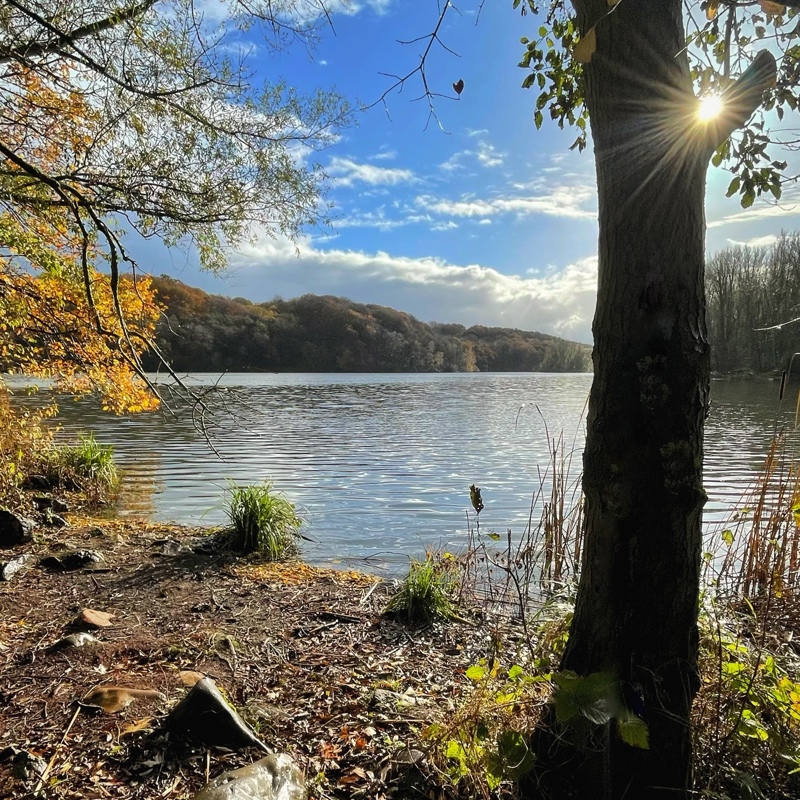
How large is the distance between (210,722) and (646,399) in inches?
91.5

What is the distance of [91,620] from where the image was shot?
3959 mm

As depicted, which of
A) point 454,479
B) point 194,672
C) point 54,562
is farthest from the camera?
point 454,479

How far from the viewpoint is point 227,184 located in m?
6.02

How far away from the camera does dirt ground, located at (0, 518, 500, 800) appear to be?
2322 mm

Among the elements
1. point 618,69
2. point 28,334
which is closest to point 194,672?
point 618,69

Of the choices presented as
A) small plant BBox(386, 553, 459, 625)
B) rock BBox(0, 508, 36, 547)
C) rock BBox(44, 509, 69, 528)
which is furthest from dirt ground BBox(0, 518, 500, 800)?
rock BBox(44, 509, 69, 528)

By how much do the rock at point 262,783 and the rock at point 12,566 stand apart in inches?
157

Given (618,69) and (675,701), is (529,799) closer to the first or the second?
(675,701)

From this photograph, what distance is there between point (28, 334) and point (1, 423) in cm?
207

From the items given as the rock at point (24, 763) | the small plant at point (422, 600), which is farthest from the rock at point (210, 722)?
the small plant at point (422, 600)

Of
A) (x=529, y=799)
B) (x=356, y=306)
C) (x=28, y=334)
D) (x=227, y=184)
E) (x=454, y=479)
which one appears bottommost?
(x=454, y=479)

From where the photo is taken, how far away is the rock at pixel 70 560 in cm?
545

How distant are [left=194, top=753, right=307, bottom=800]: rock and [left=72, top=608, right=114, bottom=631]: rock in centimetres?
217

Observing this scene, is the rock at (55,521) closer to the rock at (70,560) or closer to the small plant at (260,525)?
the rock at (70,560)
